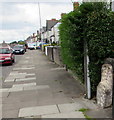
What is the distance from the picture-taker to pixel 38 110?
3980 mm

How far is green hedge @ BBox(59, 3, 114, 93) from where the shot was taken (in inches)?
161

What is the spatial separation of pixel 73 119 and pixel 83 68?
200cm

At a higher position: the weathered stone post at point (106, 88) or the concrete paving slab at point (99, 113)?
the weathered stone post at point (106, 88)

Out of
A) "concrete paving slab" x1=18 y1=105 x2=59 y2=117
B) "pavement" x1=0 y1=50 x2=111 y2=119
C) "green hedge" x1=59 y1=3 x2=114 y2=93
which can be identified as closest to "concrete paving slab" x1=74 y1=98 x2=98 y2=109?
"pavement" x1=0 y1=50 x2=111 y2=119

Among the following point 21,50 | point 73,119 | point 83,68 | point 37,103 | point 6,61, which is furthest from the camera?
point 21,50

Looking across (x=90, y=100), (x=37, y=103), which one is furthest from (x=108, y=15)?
(x=37, y=103)

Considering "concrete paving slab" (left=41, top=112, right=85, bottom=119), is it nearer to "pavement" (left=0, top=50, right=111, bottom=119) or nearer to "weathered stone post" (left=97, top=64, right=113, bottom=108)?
"pavement" (left=0, top=50, right=111, bottom=119)

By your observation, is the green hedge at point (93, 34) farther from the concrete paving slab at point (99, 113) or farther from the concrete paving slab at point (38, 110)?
the concrete paving slab at point (38, 110)

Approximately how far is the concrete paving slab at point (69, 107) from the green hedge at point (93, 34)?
79 centimetres

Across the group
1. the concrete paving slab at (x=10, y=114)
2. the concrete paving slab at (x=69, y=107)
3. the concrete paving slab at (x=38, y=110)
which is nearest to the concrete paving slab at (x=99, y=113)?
the concrete paving slab at (x=69, y=107)

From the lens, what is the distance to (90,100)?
14.9 ft

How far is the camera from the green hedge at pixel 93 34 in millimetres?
4086

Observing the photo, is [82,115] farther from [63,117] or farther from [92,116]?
[63,117]

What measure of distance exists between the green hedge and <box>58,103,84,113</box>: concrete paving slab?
Answer: 0.79 meters
